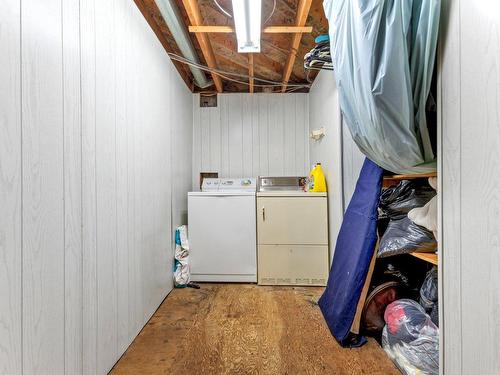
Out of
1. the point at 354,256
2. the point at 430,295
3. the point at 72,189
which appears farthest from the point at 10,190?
the point at 430,295

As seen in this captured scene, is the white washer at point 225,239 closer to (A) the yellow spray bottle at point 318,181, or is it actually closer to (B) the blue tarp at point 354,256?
(A) the yellow spray bottle at point 318,181

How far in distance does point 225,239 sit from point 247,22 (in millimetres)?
1866

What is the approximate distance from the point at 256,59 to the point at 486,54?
7.79 ft

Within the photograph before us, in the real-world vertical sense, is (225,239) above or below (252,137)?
below

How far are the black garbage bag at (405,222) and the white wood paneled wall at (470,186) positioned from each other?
0.35 metres

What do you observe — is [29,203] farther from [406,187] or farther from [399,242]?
[406,187]

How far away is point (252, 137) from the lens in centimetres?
343

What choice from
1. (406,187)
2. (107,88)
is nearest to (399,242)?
(406,187)

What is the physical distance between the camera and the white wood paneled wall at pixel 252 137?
341 cm

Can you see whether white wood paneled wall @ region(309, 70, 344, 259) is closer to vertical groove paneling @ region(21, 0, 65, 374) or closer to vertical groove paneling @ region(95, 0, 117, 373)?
vertical groove paneling @ region(95, 0, 117, 373)

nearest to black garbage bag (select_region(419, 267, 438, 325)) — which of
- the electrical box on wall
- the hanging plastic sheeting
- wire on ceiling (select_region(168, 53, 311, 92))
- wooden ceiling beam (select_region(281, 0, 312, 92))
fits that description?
the hanging plastic sheeting

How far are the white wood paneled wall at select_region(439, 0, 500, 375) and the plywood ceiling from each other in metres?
1.17

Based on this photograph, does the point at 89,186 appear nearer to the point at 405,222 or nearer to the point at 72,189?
the point at 72,189

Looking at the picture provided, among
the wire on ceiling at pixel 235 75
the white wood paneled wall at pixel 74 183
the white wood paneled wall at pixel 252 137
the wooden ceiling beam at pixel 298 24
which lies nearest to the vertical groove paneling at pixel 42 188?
the white wood paneled wall at pixel 74 183
